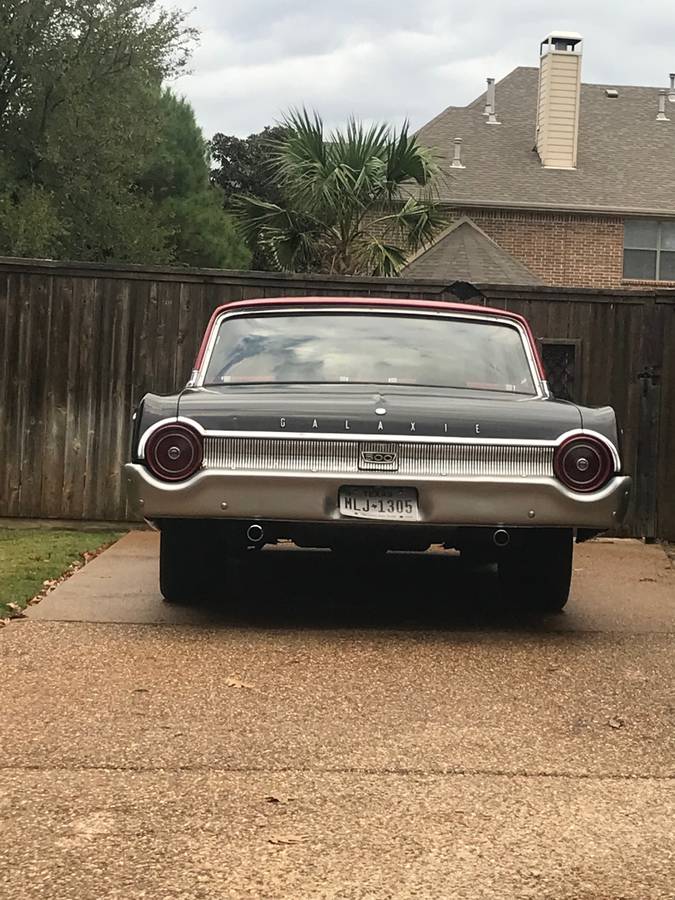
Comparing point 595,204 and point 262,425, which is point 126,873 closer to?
point 262,425

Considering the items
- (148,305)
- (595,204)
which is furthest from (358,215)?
(595,204)

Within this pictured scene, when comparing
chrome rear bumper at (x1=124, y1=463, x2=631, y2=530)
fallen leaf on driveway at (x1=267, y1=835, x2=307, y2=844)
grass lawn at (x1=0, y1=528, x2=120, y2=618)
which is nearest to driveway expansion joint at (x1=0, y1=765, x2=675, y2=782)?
fallen leaf on driveway at (x1=267, y1=835, x2=307, y2=844)

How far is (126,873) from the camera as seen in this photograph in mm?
2924

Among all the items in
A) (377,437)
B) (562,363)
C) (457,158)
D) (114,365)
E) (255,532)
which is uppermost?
(457,158)

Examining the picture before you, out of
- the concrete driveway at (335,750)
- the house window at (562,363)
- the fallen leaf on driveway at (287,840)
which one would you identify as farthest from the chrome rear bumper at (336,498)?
the house window at (562,363)

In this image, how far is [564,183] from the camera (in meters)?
Result: 27.9

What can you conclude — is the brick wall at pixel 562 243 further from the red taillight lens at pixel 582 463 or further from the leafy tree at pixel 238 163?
the leafy tree at pixel 238 163

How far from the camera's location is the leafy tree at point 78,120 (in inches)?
1071

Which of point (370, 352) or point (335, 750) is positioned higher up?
point (370, 352)

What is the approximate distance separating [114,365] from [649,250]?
20.3m

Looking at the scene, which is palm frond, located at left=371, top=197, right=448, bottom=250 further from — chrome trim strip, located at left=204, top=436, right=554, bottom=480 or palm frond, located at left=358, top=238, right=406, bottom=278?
chrome trim strip, located at left=204, top=436, right=554, bottom=480

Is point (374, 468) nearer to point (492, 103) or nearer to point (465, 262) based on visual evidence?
point (465, 262)

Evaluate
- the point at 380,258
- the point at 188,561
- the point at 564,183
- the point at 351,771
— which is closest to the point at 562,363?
the point at 188,561

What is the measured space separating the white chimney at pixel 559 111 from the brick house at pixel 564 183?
23 millimetres
